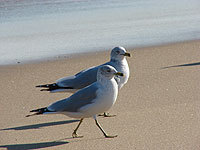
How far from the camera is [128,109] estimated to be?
6883 mm

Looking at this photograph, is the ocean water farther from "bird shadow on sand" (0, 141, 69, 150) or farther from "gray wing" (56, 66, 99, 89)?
"bird shadow on sand" (0, 141, 69, 150)

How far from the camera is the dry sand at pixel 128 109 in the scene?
5621mm

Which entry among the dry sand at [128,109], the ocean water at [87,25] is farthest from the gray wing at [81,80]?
the ocean water at [87,25]

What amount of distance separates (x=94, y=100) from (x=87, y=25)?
8134 millimetres

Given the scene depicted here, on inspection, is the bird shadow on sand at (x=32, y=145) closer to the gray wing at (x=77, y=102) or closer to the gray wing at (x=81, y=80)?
the gray wing at (x=77, y=102)

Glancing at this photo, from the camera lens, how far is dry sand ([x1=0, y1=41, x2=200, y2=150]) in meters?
5.62

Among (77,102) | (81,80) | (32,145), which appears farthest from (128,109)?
(32,145)

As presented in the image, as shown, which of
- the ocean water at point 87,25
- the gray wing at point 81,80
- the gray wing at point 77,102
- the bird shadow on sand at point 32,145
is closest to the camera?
the bird shadow on sand at point 32,145

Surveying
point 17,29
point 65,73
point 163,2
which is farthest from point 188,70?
point 163,2

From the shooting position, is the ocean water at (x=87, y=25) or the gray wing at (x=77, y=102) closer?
the gray wing at (x=77, y=102)

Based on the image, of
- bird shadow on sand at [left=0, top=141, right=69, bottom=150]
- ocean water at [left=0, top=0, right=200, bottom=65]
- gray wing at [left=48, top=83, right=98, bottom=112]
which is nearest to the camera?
bird shadow on sand at [left=0, top=141, right=69, bottom=150]

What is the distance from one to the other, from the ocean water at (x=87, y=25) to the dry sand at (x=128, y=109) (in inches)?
52.7

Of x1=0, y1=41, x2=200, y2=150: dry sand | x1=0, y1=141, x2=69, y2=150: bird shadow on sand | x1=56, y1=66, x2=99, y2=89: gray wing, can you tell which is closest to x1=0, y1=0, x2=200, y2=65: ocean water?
x1=0, y1=41, x2=200, y2=150: dry sand

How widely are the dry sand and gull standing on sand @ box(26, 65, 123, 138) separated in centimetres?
31
